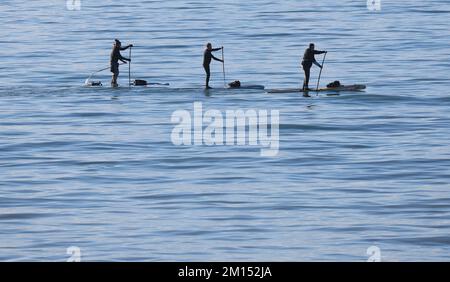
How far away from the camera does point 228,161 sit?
35.8 m

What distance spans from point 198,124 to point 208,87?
805 centimetres

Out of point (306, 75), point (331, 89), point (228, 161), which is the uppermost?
point (306, 75)

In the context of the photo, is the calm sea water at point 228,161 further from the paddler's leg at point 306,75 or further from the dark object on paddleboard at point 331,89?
the paddler's leg at point 306,75

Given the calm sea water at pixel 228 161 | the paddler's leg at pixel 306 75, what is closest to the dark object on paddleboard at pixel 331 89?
the paddler's leg at pixel 306 75

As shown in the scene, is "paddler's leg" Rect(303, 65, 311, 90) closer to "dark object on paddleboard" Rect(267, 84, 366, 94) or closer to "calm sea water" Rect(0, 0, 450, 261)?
"dark object on paddleboard" Rect(267, 84, 366, 94)

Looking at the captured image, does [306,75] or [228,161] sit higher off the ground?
[306,75]

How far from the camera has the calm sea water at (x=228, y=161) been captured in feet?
85.9

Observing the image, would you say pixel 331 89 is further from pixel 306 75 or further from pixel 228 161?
pixel 228 161

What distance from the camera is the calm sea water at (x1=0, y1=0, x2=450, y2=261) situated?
26172 millimetres

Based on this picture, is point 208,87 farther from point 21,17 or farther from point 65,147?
point 21,17

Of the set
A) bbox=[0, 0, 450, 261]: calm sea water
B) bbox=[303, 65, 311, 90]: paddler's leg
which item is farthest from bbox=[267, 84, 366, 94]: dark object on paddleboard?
bbox=[0, 0, 450, 261]: calm sea water

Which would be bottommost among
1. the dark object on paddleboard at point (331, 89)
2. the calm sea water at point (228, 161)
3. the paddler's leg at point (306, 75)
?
the calm sea water at point (228, 161)

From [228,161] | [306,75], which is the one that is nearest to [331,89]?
[306,75]

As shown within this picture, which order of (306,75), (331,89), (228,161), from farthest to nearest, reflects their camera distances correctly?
(331,89)
(306,75)
(228,161)
